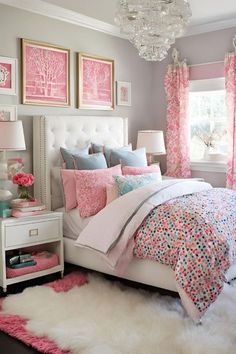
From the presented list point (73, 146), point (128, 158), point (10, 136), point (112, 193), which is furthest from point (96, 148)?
point (10, 136)

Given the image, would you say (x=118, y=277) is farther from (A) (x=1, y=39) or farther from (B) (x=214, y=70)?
(B) (x=214, y=70)

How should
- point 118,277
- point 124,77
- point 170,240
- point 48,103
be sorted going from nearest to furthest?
point 170,240, point 118,277, point 48,103, point 124,77

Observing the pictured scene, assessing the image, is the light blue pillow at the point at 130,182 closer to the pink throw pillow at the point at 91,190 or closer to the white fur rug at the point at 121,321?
the pink throw pillow at the point at 91,190

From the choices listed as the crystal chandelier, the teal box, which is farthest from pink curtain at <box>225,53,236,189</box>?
the teal box

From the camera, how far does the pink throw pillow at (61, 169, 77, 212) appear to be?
4.11 m

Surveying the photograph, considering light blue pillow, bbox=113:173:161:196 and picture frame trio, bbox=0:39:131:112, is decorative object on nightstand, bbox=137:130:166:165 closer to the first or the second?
picture frame trio, bbox=0:39:131:112

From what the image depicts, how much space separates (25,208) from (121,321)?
136 cm

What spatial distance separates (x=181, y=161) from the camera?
5551 mm

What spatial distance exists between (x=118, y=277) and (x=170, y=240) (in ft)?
2.65

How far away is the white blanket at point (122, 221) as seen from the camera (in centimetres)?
334

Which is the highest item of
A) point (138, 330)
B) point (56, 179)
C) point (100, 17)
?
point (100, 17)

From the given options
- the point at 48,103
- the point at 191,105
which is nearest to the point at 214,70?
the point at 191,105

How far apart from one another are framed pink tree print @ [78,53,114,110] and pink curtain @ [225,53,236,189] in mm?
1374

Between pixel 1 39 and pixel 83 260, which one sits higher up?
pixel 1 39
